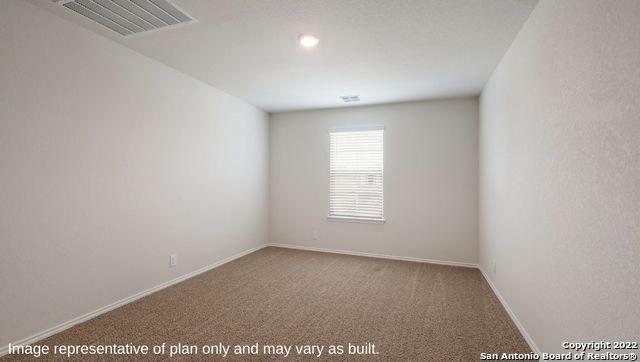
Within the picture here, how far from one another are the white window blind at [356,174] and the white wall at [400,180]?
0.12m

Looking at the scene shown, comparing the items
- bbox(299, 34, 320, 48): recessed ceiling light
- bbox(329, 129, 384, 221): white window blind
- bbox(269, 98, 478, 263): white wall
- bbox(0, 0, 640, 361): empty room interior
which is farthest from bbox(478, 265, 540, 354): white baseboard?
bbox(299, 34, 320, 48): recessed ceiling light

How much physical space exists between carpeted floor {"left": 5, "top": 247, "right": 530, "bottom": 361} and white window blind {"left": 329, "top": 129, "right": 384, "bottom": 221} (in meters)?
1.22

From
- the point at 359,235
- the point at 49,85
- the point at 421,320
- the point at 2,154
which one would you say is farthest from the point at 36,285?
the point at 359,235

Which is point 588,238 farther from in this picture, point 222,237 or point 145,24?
point 222,237

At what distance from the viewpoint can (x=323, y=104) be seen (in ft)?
15.9

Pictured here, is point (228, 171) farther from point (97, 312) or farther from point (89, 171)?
point (97, 312)

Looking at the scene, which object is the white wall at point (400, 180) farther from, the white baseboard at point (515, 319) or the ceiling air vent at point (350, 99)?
the white baseboard at point (515, 319)

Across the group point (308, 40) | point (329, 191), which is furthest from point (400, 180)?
point (308, 40)

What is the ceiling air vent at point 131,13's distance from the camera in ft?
6.86

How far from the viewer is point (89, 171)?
2570 mm

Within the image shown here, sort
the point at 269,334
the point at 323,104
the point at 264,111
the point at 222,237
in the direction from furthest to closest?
the point at 264,111 < the point at 323,104 < the point at 222,237 < the point at 269,334

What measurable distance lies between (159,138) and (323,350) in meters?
2.73

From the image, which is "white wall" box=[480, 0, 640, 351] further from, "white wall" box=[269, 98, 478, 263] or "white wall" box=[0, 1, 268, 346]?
"white wall" box=[0, 1, 268, 346]

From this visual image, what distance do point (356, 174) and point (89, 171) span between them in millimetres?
3558
